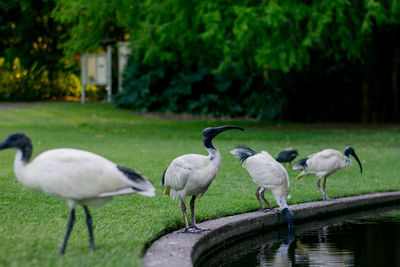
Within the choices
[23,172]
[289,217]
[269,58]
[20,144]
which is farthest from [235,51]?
[23,172]

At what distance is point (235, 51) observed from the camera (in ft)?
70.9

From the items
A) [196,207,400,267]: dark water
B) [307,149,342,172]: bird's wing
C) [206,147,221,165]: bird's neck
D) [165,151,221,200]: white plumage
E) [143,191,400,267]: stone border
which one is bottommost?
[196,207,400,267]: dark water

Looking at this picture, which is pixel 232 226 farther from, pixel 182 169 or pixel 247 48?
pixel 247 48

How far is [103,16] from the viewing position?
25.4m

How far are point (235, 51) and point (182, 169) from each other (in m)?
14.9

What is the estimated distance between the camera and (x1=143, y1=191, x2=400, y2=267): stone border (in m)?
6.17

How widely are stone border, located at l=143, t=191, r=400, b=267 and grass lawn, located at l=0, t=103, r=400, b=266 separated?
189mm

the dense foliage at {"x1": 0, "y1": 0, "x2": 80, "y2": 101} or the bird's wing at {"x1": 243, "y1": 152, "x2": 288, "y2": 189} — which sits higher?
the dense foliage at {"x1": 0, "y1": 0, "x2": 80, "y2": 101}

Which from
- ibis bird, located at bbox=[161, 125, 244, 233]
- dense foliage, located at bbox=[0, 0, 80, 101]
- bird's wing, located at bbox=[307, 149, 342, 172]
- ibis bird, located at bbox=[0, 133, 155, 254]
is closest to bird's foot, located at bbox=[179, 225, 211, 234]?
ibis bird, located at bbox=[161, 125, 244, 233]

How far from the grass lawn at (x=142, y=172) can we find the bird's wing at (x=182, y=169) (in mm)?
565

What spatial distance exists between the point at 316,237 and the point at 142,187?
3642mm

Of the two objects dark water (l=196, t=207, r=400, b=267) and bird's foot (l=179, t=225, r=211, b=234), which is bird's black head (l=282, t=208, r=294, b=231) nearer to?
dark water (l=196, t=207, r=400, b=267)

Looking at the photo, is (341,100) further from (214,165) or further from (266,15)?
(214,165)

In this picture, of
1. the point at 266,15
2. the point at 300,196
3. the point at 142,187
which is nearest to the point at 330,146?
the point at 266,15
